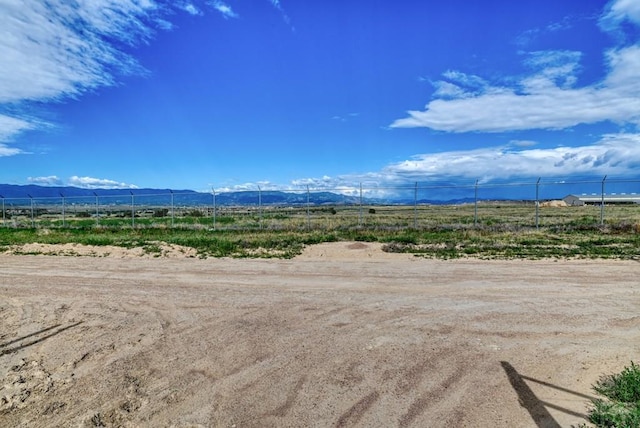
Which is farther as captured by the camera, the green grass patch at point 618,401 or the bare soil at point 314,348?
the bare soil at point 314,348

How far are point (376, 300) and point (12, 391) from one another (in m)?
5.47

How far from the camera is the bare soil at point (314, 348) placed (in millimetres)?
3947

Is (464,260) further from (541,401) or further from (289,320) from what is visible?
(541,401)

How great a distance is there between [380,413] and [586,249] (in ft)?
42.7

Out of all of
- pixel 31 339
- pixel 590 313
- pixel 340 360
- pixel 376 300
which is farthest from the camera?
pixel 376 300

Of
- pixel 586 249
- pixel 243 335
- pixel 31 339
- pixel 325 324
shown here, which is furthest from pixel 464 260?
pixel 31 339

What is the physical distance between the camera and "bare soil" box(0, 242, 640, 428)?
3.95m

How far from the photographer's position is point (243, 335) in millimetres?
5957

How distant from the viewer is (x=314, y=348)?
5402 mm

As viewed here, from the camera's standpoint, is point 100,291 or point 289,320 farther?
point 100,291

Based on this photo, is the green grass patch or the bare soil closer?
the green grass patch

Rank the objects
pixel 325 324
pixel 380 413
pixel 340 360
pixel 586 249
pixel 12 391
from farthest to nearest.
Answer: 1. pixel 586 249
2. pixel 325 324
3. pixel 340 360
4. pixel 12 391
5. pixel 380 413

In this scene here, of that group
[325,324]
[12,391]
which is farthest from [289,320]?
[12,391]

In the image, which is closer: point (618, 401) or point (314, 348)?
point (618, 401)
